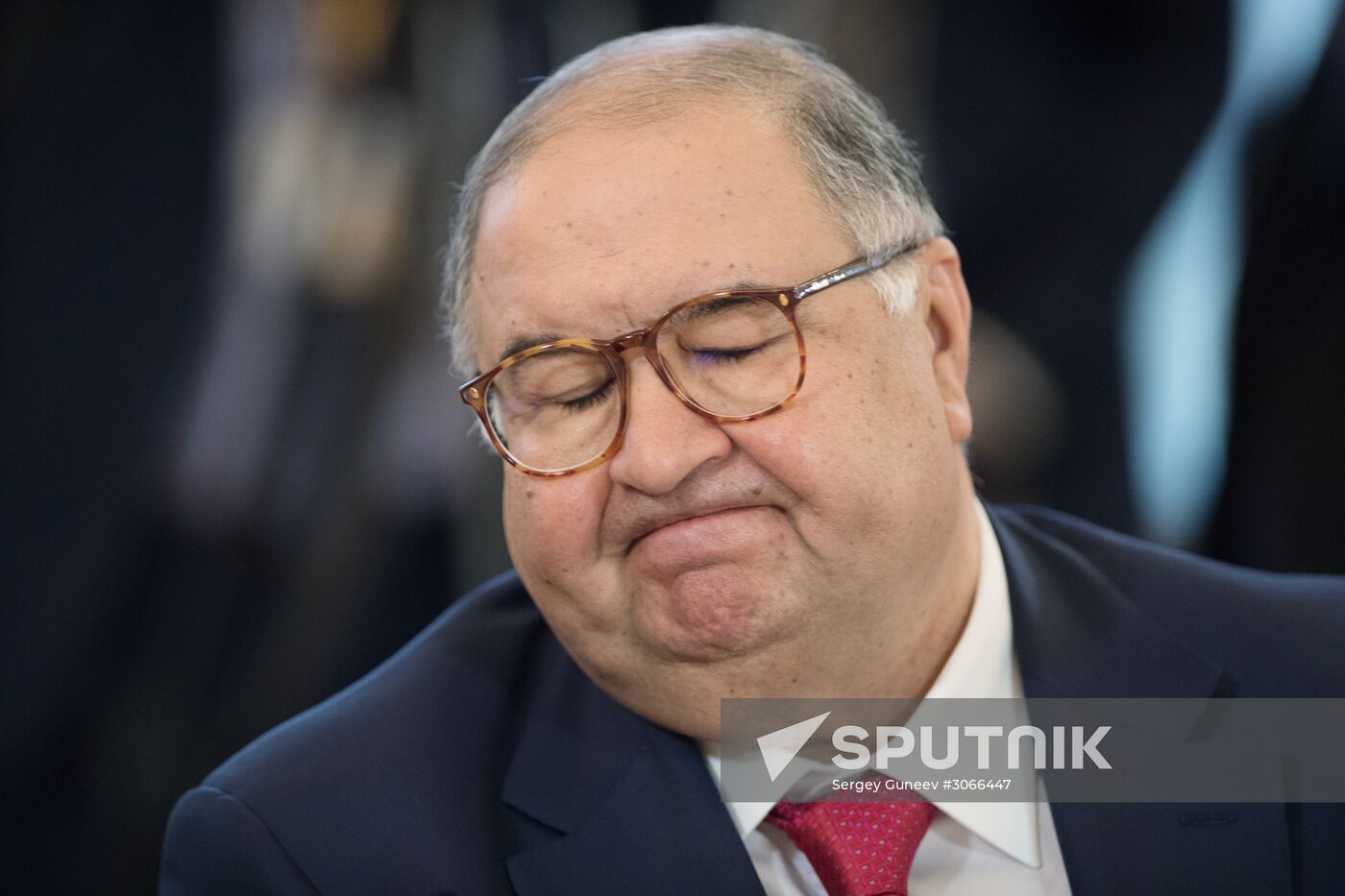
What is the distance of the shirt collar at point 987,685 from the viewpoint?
5.16 feet

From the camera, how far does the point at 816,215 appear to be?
4.86 feet

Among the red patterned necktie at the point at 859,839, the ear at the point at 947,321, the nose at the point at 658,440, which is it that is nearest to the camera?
the nose at the point at 658,440

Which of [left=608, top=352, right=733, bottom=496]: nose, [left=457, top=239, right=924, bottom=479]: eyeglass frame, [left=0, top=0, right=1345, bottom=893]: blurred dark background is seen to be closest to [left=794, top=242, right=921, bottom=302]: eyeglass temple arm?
[left=457, top=239, right=924, bottom=479]: eyeglass frame

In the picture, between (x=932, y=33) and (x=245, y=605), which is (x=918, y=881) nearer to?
(x=245, y=605)

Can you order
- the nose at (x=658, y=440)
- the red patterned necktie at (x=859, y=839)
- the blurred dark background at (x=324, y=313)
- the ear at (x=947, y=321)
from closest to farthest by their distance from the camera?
the nose at (x=658, y=440) → the red patterned necktie at (x=859, y=839) → the ear at (x=947, y=321) → the blurred dark background at (x=324, y=313)

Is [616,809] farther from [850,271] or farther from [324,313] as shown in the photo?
[324,313]

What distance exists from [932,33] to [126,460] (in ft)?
7.33

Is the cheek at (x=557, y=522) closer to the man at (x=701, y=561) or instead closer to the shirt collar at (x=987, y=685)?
the man at (x=701, y=561)

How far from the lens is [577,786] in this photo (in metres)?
1.59

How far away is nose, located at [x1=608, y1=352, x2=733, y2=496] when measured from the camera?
1356mm

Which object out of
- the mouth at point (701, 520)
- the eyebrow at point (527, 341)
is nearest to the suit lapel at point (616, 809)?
the mouth at point (701, 520)

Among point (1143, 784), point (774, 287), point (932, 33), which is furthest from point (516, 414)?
point (932, 33)

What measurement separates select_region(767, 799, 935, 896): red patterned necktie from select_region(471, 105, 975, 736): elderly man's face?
6.9 inches

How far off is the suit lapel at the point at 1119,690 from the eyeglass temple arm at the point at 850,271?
1.66ft
